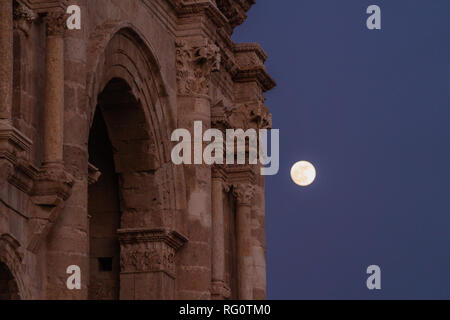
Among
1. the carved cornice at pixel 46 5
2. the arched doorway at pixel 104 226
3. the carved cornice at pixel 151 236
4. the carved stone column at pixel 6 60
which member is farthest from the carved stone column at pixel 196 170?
the carved stone column at pixel 6 60

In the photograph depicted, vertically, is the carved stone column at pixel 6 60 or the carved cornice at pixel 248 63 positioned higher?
the carved cornice at pixel 248 63

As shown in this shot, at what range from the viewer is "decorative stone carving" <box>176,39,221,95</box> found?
97.2 feet

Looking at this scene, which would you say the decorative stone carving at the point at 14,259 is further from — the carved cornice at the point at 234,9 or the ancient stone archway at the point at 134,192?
the carved cornice at the point at 234,9

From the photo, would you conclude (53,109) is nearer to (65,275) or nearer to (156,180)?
(65,275)

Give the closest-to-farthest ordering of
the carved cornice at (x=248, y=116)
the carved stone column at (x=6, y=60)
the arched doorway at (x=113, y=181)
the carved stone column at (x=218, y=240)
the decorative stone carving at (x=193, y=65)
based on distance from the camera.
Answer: the carved stone column at (x=6, y=60)
the arched doorway at (x=113, y=181)
the decorative stone carving at (x=193, y=65)
the carved stone column at (x=218, y=240)
the carved cornice at (x=248, y=116)

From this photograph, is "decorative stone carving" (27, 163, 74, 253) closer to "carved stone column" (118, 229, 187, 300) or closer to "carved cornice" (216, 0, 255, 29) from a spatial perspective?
"carved stone column" (118, 229, 187, 300)

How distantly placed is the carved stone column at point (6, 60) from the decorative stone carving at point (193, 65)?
8.68 meters

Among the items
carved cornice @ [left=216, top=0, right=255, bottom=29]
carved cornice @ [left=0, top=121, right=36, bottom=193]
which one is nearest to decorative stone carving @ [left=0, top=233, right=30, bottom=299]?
carved cornice @ [left=0, top=121, right=36, bottom=193]

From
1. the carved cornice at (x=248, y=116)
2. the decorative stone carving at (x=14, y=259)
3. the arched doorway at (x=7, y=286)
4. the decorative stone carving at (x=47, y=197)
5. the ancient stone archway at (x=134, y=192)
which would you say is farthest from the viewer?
the carved cornice at (x=248, y=116)

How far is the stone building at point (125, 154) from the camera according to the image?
72.3 feet

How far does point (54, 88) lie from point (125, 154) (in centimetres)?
628

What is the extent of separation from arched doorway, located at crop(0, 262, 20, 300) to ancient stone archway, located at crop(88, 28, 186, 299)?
682 cm

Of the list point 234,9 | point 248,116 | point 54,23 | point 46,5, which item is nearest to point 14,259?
point 54,23
